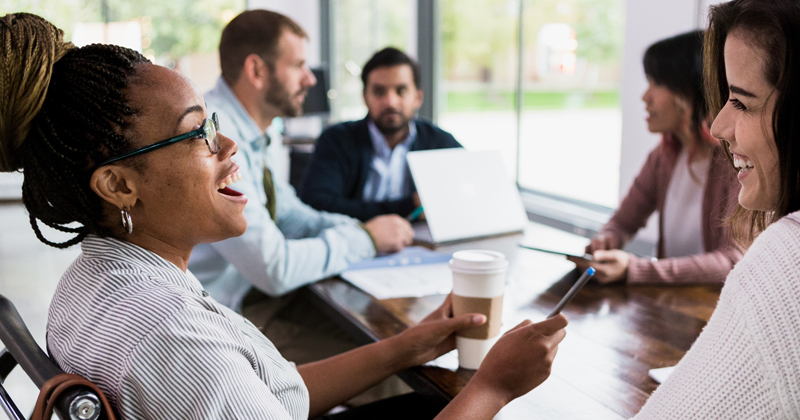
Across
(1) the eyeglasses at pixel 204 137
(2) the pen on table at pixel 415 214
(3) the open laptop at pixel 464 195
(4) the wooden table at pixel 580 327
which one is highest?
(1) the eyeglasses at pixel 204 137

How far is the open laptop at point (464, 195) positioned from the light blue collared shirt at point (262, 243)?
25 centimetres

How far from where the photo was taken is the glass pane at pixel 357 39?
220 inches

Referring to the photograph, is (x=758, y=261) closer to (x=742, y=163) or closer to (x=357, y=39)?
(x=742, y=163)

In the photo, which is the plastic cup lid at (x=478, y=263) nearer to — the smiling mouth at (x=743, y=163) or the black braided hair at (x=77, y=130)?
the smiling mouth at (x=743, y=163)

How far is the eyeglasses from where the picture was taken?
903 mm

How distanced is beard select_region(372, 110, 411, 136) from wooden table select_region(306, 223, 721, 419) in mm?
1169

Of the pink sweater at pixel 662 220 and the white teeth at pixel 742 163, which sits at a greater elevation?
the white teeth at pixel 742 163

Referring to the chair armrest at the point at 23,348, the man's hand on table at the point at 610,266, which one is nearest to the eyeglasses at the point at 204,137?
the chair armrest at the point at 23,348

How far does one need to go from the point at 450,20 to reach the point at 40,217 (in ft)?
13.8

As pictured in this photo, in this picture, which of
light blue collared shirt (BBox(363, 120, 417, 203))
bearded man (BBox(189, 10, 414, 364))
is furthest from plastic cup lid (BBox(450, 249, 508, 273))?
light blue collared shirt (BBox(363, 120, 417, 203))

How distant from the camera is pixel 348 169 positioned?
2.80 m

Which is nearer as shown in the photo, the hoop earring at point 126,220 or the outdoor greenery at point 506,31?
the hoop earring at point 126,220

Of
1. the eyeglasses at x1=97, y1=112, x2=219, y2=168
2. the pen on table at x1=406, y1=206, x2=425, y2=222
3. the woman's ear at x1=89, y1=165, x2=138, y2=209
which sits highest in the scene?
the eyeglasses at x1=97, y1=112, x2=219, y2=168

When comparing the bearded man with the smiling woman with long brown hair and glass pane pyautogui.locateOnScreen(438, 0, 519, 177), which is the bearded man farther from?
glass pane pyautogui.locateOnScreen(438, 0, 519, 177)
